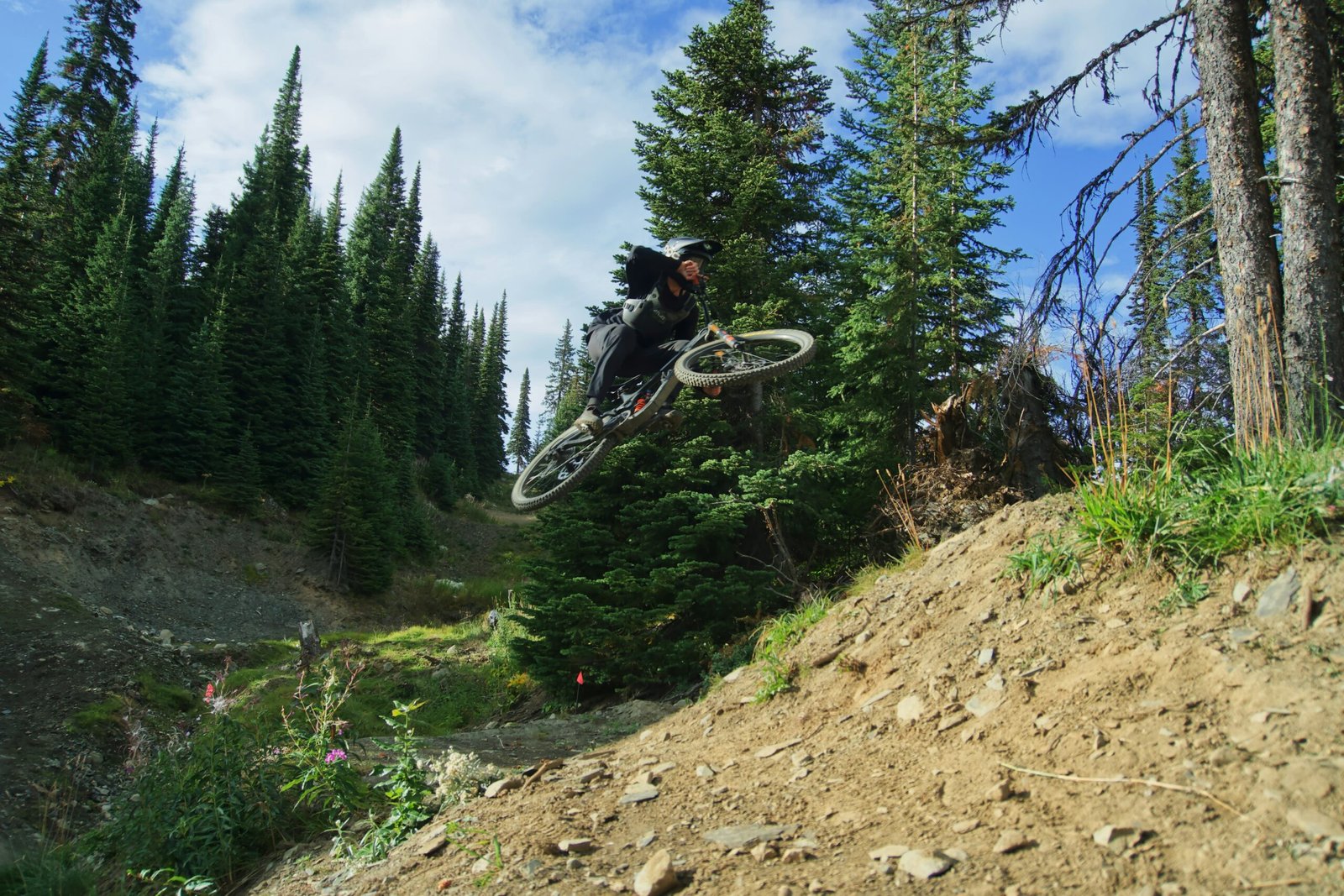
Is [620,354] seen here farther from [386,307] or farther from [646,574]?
[386,307]

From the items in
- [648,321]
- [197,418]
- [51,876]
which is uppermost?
[197,418]

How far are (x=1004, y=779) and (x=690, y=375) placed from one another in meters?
4.68

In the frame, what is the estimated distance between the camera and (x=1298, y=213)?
5500 millimetres

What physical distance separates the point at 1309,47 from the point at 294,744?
9056 millimetres

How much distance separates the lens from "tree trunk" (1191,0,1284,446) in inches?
219

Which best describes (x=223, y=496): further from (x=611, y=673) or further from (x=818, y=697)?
(x=818, y=697)

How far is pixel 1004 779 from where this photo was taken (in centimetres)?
343

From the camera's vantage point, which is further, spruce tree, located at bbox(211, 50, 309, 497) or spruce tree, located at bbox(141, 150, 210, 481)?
spruce tree, located at bbox(211, 50, 309, 497)

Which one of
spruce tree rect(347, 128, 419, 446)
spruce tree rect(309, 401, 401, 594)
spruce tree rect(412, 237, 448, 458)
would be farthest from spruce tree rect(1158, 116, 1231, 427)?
spruce tree rect(412, 237, 448, 458)

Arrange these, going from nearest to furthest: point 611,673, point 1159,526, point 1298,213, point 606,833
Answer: point 606,833 < point 1159,526 < point 1298,213 < point 611,673

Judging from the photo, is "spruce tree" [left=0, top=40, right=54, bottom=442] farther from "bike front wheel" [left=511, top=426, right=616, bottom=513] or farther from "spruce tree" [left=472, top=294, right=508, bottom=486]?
"spruce tree" [left=472, top=294, right=508, bottom=486]

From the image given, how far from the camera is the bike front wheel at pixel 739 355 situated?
7215 mm

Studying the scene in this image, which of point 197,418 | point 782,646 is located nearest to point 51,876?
point 782,646

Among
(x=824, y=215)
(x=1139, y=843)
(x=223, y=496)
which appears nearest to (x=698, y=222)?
(x=824, y=215)
